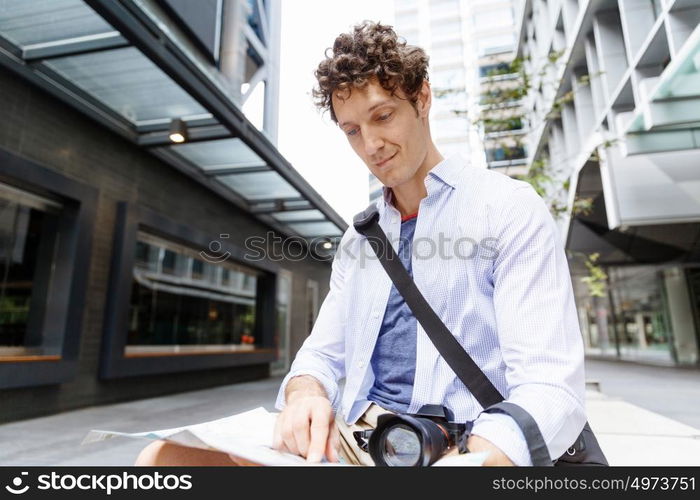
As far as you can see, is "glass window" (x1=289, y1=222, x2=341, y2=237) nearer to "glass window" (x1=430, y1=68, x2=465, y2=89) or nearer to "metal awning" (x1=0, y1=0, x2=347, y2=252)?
"metal awning" (x1=0, y1=0, x2=347, y2=252)

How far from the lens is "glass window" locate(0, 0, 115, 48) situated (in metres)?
4.12

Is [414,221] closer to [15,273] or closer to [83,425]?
[83,425]

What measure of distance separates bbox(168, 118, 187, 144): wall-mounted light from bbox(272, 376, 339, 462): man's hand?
593cm

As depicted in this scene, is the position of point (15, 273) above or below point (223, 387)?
above

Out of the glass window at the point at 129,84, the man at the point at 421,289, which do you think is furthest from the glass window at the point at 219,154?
the man at the point at 421,289

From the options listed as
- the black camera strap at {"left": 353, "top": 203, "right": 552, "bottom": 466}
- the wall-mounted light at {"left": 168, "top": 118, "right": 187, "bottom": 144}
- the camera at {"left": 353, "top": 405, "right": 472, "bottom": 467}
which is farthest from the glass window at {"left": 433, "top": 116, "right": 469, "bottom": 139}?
the camera at {"left": 353, "top": 405, "right": 472, "bottom": 467}

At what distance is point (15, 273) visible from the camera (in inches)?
206

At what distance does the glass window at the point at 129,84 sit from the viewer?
4.92m

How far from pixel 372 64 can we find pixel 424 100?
202 mm

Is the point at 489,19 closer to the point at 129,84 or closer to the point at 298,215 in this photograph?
the point at 298,215
